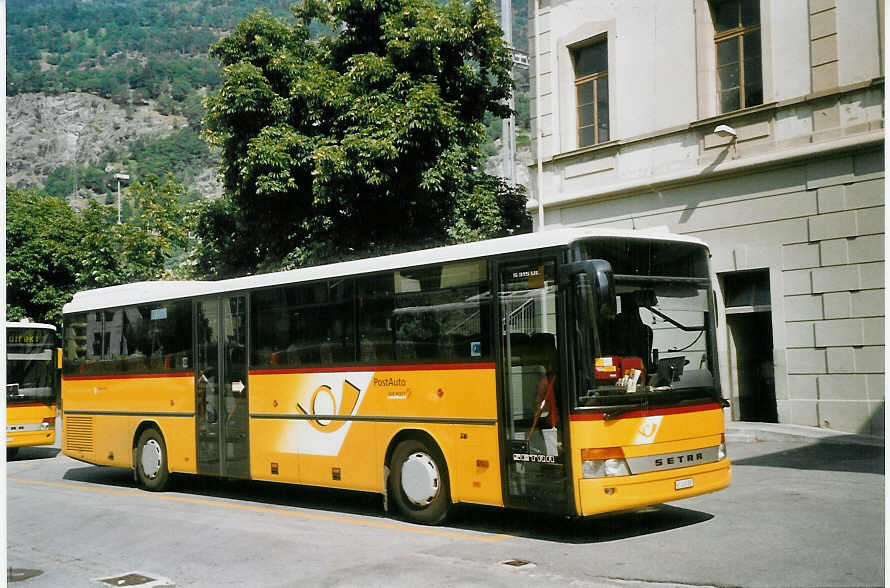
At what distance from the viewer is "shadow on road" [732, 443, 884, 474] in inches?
512

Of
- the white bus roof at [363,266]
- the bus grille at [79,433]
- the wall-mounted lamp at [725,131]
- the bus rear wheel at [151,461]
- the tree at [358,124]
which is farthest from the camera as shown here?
the tree at [358,124]

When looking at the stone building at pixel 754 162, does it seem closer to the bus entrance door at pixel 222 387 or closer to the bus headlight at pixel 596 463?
the bus headlight at pixel 596 463

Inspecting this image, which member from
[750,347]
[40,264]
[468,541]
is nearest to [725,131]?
[750,347]

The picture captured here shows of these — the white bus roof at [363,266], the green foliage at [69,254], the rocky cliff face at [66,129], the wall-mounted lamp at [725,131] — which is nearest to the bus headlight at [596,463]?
Result: the white bus roof at [363,266]

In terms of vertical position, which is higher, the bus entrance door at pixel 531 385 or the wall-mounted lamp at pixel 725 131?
the wall-mounted lamp at pixel 725 131

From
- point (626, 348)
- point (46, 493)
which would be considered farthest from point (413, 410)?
point (46, 493)

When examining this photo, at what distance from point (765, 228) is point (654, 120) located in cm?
318

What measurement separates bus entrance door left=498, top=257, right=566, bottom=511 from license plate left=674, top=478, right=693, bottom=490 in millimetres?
1099

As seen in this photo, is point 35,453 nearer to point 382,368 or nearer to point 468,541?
point 382,368

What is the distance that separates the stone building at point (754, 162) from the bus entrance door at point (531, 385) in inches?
338

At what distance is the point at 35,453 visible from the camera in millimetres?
23156

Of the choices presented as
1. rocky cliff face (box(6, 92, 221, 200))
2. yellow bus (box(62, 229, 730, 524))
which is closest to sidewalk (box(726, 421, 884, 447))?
yellow bus (box(62, 229, 730, 524))

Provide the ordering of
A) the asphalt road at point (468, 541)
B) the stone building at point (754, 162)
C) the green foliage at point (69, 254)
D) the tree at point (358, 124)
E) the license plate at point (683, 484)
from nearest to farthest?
the asphalt road at point (468, 541), the license plate at point (683, 484), the stone building at point (754, 162), the tree at point (358, 124), the green foliage at point (69, 254)

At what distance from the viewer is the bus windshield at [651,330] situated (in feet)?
28.7
